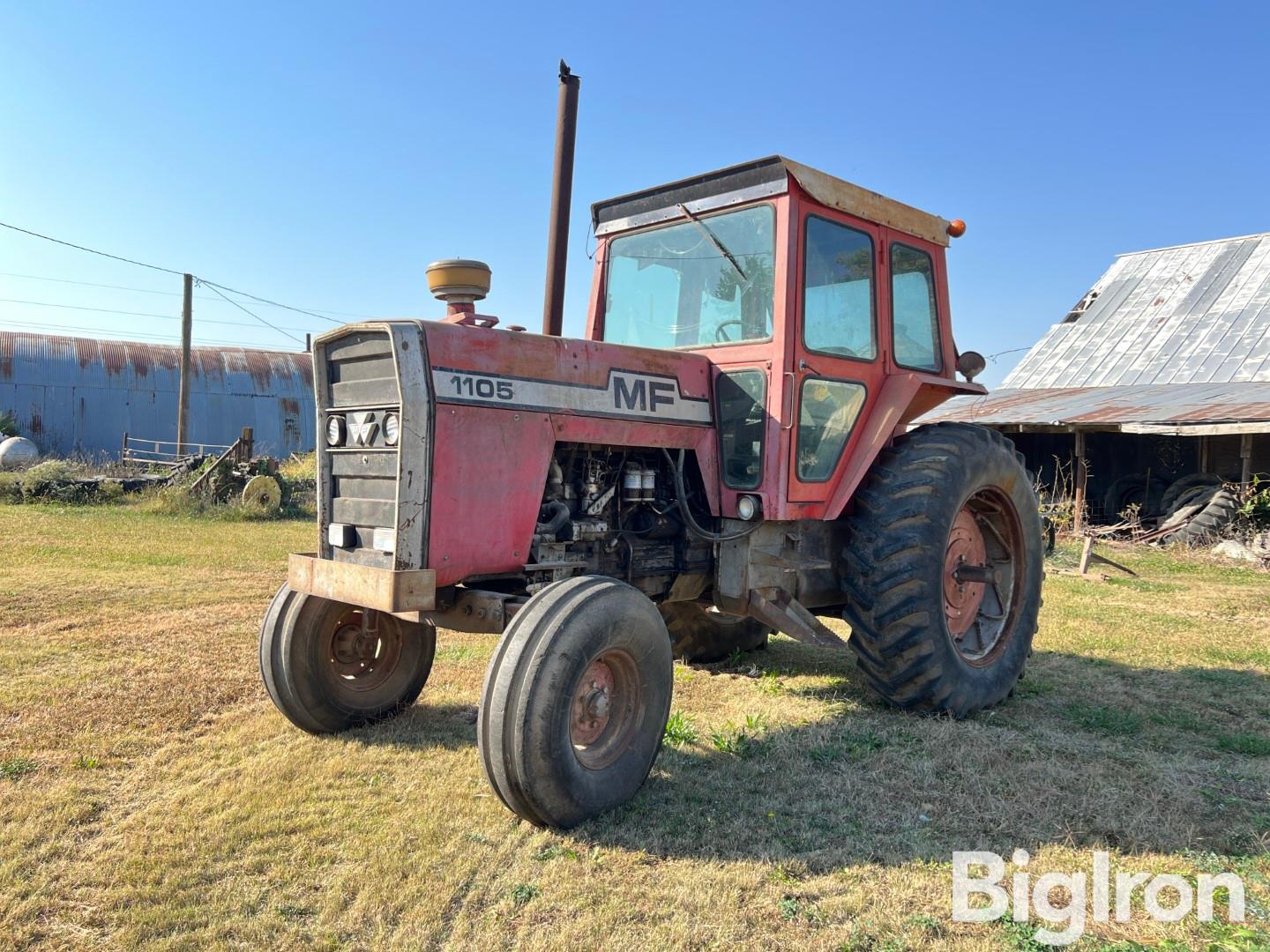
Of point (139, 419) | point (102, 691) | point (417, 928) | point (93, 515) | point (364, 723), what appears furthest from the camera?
point (139, 419)

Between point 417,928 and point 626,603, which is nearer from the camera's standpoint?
point 417,928

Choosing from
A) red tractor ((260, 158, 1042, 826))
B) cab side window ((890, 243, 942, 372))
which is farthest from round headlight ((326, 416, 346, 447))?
cab side window ((890, 243, 942, 372))

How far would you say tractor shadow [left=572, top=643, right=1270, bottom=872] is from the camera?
3.29 m

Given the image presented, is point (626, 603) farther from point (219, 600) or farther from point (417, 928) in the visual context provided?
point (219, 600)

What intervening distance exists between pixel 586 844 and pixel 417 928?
0.72 meters

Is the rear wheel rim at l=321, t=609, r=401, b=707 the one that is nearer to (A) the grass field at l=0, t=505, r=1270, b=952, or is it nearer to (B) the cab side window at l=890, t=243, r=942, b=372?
(A) the grass field at l=0, t=505, r=1270, b=952

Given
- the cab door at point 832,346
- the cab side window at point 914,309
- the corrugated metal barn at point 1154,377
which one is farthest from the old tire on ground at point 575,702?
the corrugated metal barn at point 1154,377

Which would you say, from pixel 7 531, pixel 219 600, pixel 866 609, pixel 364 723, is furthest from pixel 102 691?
pixel 7 531

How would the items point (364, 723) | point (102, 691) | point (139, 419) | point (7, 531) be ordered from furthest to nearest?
point (139, 419) → point (7, 531) → point (102, 691) → point (364, 723)

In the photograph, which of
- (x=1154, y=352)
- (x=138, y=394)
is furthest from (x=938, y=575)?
(x=138, y=394)

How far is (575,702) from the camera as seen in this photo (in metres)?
3.40

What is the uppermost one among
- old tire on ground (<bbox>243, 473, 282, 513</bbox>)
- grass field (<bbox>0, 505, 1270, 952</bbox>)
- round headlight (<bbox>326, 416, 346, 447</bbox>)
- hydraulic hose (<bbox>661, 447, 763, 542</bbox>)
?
round headlight (<bbox>326, 416, 346, 447</bbox>)

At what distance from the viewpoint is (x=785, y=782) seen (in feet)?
12.4

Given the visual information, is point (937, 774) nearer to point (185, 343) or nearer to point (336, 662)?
point (336, 662)
